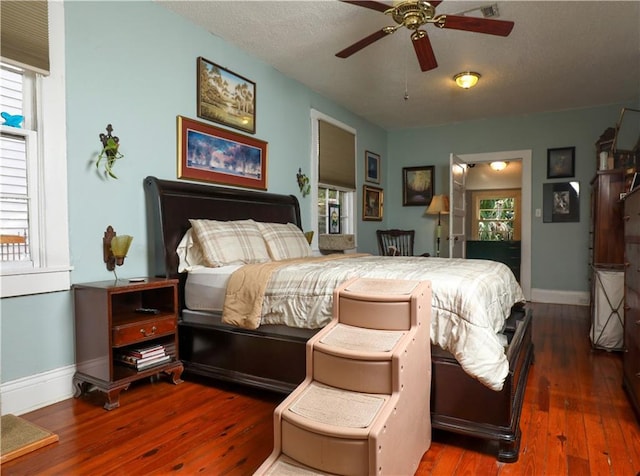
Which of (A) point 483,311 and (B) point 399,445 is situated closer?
(B) point 399,445

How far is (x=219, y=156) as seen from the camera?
11.4 feet

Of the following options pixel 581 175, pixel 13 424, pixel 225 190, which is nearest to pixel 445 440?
pixel 13 424

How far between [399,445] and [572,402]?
57.2 inches

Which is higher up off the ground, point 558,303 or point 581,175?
point 581,175

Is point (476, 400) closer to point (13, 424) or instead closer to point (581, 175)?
point (13, 424)

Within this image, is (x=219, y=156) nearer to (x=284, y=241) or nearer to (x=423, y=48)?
(x=284, y=241)

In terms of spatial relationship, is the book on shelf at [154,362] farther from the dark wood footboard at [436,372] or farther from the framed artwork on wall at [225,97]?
the framed artwork on wall at [225,97]

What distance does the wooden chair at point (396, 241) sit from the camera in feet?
20.2

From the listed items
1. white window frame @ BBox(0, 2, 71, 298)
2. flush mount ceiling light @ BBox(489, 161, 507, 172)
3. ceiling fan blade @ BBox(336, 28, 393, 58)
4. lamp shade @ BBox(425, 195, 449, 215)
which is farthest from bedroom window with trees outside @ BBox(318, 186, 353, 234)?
flush mount ceiling light @ BBox(489, 161, 507, 172)

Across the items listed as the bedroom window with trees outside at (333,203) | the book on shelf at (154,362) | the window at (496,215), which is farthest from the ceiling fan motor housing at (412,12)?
the window at (496,215)

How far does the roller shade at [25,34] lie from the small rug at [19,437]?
1859 millimetres

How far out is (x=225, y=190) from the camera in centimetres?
338

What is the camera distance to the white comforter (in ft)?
5.75

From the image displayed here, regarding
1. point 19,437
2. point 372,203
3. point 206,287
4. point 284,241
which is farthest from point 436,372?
point 372,203
